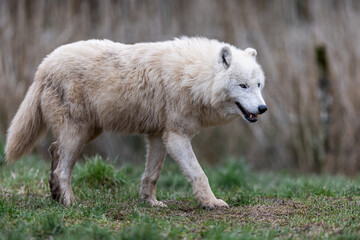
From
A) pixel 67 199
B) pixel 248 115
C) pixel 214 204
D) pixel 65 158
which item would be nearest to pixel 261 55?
pixel 248 115

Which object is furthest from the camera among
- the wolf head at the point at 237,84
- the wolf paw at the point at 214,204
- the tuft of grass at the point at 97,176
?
the tuft of grass at the point at 97,176

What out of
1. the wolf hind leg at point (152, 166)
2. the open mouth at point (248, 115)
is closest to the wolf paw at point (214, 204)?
the wolf hind leg at point (152, 166)

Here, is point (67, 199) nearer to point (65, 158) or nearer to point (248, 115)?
point (65, 158)

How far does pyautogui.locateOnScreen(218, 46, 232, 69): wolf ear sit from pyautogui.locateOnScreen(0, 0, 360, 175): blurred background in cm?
516

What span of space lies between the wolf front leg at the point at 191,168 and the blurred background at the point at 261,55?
509 cm

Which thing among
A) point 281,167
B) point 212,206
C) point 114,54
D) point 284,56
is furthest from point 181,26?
point 212,206

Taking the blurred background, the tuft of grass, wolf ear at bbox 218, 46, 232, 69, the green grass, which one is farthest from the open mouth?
the blurred background

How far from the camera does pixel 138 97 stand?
5.96m

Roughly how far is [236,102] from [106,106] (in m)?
1.55

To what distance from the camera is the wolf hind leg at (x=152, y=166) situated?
622 centimetres

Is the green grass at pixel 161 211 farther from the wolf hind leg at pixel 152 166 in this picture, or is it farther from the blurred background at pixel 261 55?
the blurred background at pixel 261 55

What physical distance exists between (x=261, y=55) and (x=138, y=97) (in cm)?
584

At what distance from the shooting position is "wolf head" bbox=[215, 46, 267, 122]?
5.67m

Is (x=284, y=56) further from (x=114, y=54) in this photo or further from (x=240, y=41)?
(x=114, y=54)
